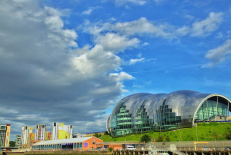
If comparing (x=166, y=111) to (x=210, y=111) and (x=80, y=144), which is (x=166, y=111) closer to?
(x=210, y=111)

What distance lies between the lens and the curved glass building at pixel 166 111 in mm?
98750

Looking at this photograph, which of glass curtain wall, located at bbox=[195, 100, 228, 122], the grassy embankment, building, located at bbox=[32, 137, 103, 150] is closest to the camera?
the grassy embankment

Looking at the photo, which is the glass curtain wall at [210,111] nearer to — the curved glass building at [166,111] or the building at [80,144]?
the curved glass building at [166,111]

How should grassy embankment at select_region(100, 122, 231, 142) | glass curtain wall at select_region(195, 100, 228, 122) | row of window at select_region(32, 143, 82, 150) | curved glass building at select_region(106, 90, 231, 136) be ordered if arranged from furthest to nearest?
1. glass curtain wall at select_region(195, 100, 228, 122)
2. curved glass building at select_region(106, 90, 231, 136)
3. row of window at select_region(32, 143, 82, 150)
4. grassy embankment at select_region(100, 122, 231, 142)

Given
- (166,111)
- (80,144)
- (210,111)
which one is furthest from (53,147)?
(210,111)

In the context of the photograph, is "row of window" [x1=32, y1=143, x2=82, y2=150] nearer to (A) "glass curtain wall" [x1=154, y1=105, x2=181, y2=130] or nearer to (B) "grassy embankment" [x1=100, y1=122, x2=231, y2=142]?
(B) "grassy embankment" [x1=100, y1=122, x2=231, y2=142]

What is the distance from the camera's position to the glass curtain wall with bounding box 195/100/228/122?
327 feet

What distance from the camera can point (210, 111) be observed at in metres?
103

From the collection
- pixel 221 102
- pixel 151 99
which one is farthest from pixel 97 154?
pixel 221 102

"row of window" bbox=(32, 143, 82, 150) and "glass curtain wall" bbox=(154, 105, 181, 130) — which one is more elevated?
"glass curtain wall" bbox=(154, 105, 181, 130)

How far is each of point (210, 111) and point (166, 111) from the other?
19.5 m

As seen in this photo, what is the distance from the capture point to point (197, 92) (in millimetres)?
106375

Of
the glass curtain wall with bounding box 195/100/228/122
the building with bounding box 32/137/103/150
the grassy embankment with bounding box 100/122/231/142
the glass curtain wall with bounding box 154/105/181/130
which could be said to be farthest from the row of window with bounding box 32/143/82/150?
the glass curtain wall with bounding box 195/100/228/122

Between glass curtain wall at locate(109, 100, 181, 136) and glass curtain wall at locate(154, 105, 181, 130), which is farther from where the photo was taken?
glass curtain wall at locate(109, 100, 181, 136)
